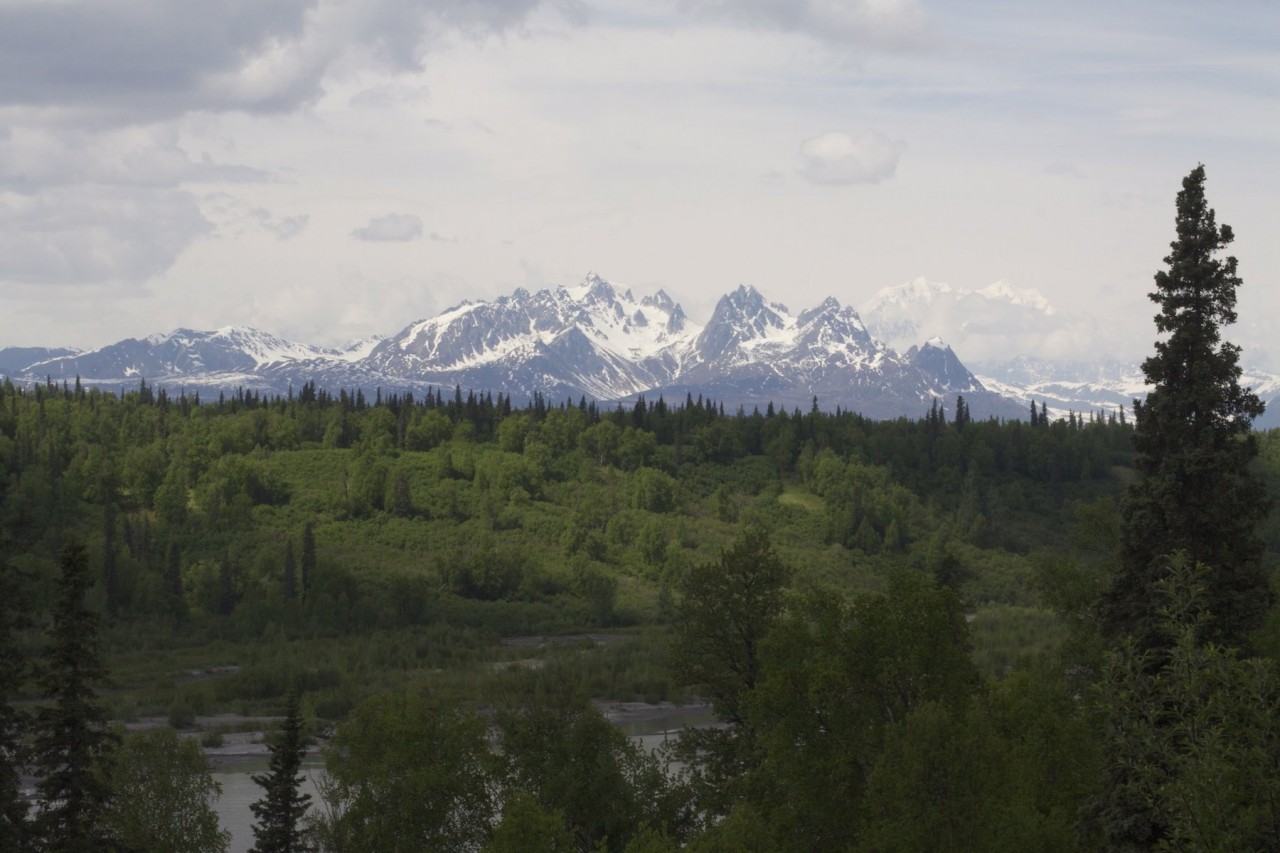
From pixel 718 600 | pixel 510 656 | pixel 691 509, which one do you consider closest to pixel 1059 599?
pixel 718 600

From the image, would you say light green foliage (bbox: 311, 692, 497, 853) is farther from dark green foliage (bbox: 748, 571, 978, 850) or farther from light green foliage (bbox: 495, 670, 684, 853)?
dark green foliage (bbox: 748, 571, 978, 850)

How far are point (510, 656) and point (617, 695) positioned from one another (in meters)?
18.7

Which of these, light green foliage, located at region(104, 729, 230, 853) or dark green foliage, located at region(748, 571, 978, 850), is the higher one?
dark green foliage, located at region(748, 571, 978, 850)

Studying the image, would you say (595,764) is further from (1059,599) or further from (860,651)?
(1059,599)

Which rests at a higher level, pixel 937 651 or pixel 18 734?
pixel 937 651

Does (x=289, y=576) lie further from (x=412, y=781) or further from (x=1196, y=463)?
(x=1196, y=463)

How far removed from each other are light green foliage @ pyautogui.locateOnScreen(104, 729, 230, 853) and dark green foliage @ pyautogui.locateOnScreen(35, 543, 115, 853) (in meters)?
5.42

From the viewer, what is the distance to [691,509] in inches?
7731

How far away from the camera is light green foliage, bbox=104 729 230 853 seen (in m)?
47.7

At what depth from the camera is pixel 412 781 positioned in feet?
146

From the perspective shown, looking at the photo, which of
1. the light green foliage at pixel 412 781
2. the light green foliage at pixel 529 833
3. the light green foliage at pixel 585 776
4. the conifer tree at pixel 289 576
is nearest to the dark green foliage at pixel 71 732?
the light green foliage at pixel 412 781

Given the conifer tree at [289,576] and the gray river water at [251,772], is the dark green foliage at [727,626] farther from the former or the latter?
the conifer tree at [289,576]

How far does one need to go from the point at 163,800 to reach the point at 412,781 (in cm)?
1003

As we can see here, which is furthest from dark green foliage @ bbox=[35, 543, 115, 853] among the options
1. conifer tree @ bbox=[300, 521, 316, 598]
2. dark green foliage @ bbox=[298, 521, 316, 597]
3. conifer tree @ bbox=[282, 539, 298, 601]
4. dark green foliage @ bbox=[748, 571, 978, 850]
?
dark green foliage @ bbox=[298, 521, 316, 597]
